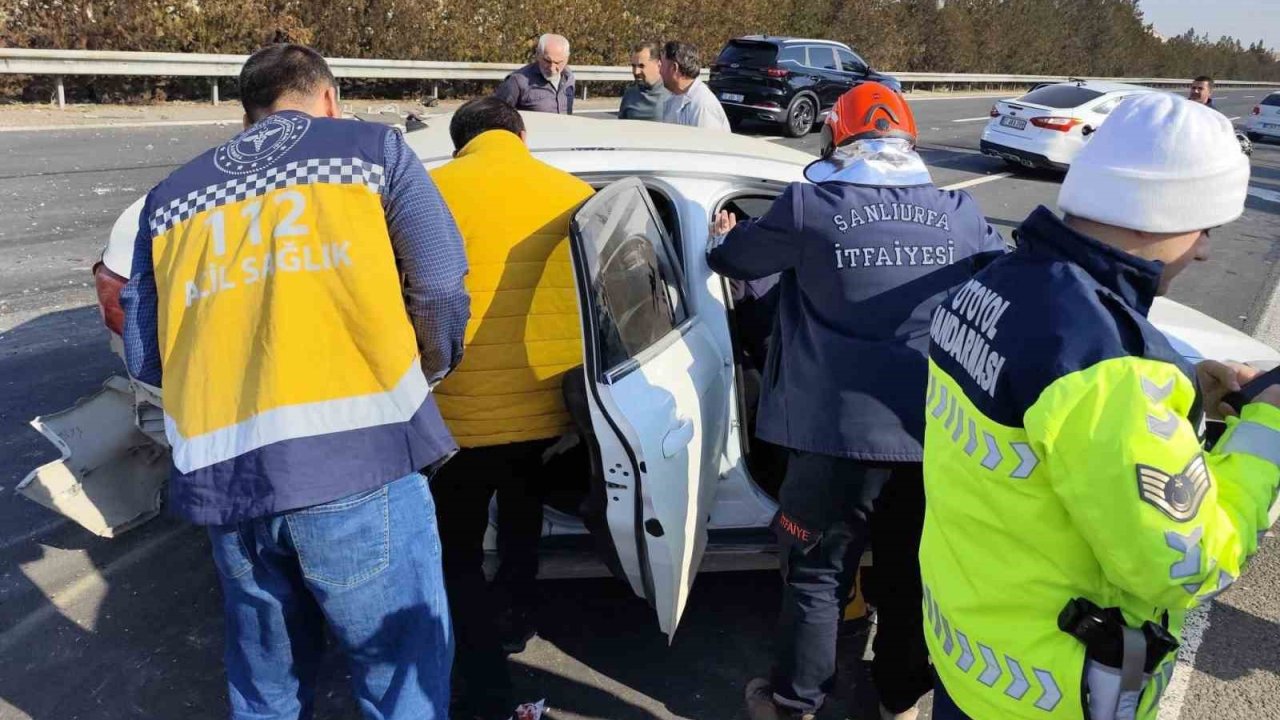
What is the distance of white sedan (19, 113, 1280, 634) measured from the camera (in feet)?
7.50

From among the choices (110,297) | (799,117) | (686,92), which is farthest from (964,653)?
(799,117)


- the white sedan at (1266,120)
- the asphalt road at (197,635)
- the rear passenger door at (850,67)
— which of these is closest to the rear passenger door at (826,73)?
the rear passenger door at (850,67)

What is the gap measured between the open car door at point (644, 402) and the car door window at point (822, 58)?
48.6 ft

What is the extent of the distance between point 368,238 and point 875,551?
1564 mm

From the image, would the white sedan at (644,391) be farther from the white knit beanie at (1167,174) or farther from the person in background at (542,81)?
the person in background at (542,81)

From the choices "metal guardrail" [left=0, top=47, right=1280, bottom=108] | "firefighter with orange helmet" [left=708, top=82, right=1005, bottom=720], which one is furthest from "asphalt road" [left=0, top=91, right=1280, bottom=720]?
"metal guardrail" [left=0, top=47, right=1280, bottom=108]

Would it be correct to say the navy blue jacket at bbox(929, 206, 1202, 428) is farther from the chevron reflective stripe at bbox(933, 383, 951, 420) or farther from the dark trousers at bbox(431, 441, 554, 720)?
the dark trousers at bbox(431, 441, 554, 720)

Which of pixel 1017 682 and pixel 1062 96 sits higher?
pixel 1062 96

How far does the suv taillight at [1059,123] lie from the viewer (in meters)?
12.9

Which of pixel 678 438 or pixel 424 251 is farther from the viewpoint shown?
pixel 678 438

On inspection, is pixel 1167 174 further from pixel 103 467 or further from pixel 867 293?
pixel 103 467

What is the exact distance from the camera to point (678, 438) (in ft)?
7.86

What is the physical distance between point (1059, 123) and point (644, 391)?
1261cm

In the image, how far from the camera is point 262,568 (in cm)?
192
